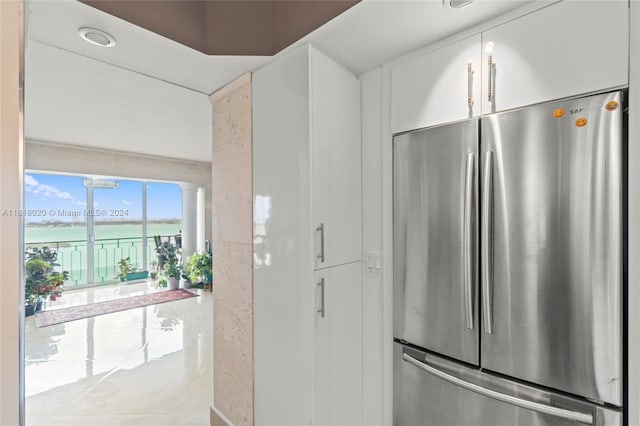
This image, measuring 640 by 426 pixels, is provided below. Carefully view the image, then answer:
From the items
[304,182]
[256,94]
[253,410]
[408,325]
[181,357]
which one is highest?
[256,94]

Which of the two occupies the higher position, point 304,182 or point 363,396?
point 304,182

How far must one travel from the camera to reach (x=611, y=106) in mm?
1073

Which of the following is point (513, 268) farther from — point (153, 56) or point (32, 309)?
point (32, 309)

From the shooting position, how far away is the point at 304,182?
4.97 feet

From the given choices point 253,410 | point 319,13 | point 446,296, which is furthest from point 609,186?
point 253,410

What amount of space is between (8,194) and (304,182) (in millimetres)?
1186

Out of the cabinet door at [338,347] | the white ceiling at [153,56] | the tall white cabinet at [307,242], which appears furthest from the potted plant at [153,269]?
the cabinet door at [338,347]

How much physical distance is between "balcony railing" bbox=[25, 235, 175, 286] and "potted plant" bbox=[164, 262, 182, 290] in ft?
2.19

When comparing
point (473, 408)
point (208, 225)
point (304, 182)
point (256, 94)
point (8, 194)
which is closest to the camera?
point (8, 194)

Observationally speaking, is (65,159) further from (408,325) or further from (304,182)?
(408,325)

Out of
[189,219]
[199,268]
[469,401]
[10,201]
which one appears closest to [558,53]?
[469,401]

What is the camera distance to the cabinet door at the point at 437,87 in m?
1.40

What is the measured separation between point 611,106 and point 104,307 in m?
6.43

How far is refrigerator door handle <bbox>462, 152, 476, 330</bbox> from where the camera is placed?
4.51 feet
